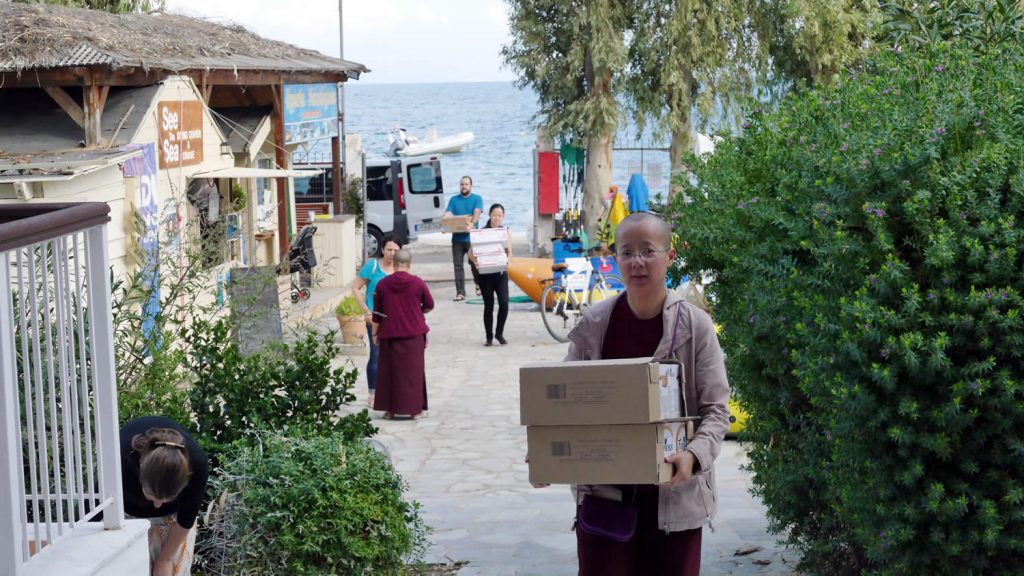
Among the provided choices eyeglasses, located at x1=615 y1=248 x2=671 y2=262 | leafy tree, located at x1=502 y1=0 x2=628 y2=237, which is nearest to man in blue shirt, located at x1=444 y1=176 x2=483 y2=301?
leafy tree, located at x1=502 y1=0 x2=628 y2=237

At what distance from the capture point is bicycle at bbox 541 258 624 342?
55.2ft

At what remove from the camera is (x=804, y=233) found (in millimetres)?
4996

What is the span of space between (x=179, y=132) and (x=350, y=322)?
3303 millimetres

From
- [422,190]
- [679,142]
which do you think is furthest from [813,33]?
[422,190]

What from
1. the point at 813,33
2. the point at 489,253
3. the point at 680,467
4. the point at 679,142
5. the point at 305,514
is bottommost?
the point at 305,514

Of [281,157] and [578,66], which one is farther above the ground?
[578,66]

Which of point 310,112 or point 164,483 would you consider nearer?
point 164,483

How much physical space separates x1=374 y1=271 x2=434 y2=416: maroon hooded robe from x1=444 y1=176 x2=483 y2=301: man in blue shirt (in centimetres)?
827

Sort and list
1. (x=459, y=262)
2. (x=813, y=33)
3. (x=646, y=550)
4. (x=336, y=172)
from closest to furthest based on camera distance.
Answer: (x=646, y=550) → (x=459, y=262) → (x=336, y=172) → (x=813, y=33)

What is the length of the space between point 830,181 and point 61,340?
2.79m

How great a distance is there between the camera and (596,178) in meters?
26.4

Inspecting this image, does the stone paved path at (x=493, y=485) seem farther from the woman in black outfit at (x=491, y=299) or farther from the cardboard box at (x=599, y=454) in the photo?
the cardboard box at (x=599, y=454)

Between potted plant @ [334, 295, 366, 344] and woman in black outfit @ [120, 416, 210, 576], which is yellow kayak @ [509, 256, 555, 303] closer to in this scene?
potted plant @ [334, 295, 366, 344]

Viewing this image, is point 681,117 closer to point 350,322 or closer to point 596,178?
point 596,178
